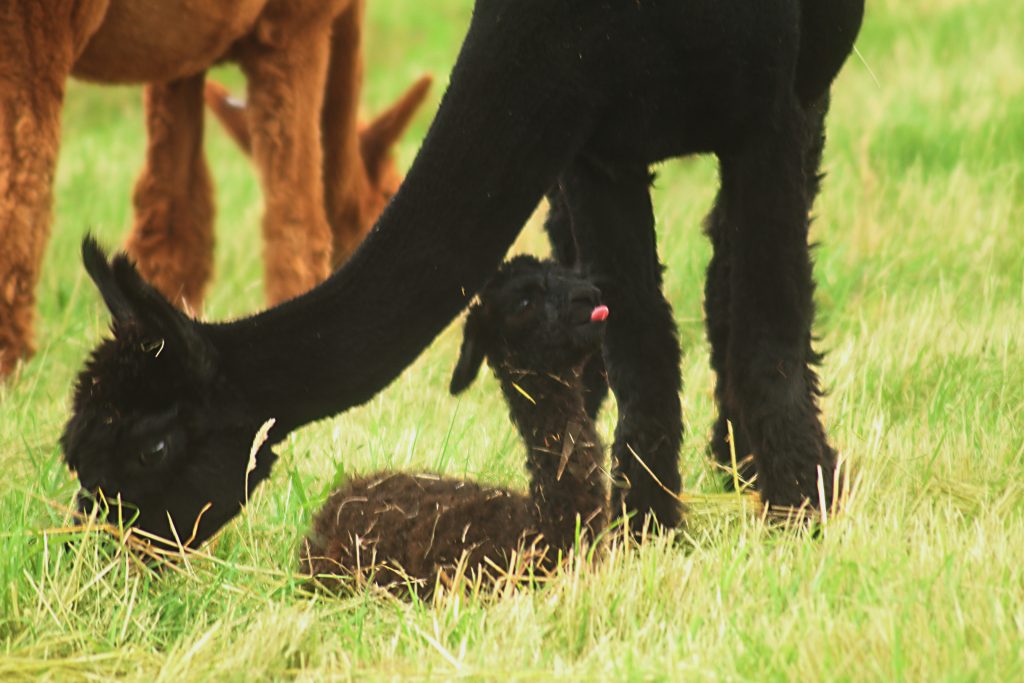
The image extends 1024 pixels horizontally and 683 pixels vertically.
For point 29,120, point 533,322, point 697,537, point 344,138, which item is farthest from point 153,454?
point 344,138

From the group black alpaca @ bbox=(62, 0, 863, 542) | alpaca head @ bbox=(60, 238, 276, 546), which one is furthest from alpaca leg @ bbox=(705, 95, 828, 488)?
alpaca head @ bbox=(60, 238, 276, 546)

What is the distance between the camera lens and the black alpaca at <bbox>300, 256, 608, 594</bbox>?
3322mm

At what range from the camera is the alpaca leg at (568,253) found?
4.47m

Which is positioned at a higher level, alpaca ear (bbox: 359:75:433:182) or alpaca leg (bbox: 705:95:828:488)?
alpaca ear (bbox: 359:75:433:182)

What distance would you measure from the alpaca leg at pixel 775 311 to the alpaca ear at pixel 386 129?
390 cm

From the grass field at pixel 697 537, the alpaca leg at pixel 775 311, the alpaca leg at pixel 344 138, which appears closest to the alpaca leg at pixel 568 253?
the grass field at pixel 697 537

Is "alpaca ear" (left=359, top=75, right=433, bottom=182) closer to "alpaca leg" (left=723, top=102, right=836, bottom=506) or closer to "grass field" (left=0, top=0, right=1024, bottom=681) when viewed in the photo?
"grass field" (left=0, top=0, right=1024, bottom=681)

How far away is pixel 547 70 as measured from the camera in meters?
3.27

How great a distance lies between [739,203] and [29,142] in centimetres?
253

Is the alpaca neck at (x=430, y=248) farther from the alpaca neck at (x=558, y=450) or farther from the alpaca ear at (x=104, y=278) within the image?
the alpaca neck at (x=558, y=450)

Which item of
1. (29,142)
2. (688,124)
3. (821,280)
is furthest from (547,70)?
(821,280)

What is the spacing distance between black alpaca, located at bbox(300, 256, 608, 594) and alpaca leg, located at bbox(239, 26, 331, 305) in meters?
2.44

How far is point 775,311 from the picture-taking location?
3.63m

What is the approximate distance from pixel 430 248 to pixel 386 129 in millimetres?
4236
